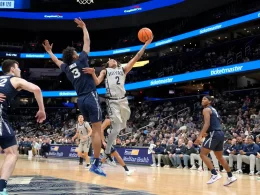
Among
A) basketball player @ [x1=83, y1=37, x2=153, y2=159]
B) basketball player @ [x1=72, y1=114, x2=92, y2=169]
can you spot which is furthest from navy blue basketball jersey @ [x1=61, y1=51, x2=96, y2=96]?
basketball player @ [x1=72, y1=114, x2=92, y2=169]

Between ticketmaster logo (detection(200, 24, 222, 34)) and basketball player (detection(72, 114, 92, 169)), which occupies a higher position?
ticketmaster logo (detection(200, 24, 222, 34))

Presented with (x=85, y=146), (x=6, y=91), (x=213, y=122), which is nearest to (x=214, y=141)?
(x=213, y=122)

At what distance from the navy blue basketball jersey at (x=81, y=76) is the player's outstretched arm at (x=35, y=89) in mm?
1749

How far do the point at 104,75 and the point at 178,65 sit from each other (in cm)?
2778

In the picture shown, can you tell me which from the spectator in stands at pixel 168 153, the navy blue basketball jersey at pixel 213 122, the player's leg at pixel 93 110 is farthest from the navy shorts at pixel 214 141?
the spectator in stands at pixel 168 153

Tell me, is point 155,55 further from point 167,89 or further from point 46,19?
point 46,19

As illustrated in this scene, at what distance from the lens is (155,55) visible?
139 ft

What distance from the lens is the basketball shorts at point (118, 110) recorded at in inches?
306

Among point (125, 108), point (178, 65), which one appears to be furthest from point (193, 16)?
point (125, 108)

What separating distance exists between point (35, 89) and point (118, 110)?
3223 millimetres

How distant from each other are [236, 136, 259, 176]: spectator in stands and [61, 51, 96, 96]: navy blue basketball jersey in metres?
8.62

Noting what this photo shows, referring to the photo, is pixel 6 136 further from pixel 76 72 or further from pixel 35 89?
pixel 76 72

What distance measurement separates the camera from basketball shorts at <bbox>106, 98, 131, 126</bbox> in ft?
25.5

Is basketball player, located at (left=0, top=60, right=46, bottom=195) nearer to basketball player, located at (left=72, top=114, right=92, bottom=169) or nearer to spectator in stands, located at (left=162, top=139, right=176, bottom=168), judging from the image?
basketball player, located at (left=72, top=114, right=92, bottom=169)
